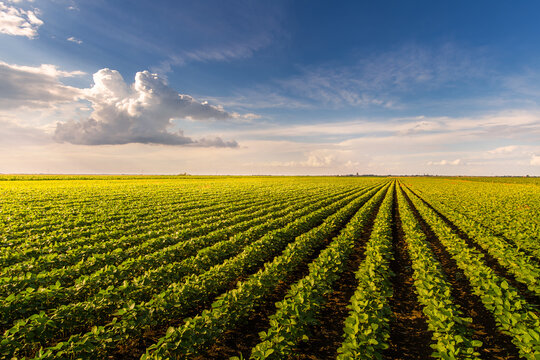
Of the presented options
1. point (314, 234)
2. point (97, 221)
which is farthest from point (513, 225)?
point (97, 221)

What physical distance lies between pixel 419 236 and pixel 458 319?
27.7ft

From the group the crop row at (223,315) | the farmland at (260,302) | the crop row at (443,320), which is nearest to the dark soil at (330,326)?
the farmland at (260,302)

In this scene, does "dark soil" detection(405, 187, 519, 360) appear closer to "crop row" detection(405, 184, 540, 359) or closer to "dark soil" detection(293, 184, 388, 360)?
"crop row" detection(405, 184, 540, 359)

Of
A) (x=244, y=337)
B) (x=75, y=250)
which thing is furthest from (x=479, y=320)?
(x=75, y=250)

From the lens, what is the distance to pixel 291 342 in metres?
4.41

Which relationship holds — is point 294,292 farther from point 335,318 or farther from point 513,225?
point 513,225

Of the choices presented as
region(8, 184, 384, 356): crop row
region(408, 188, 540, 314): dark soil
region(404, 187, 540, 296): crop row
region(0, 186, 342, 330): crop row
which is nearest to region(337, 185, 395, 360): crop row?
region(408, 188, 540, 314): dark soil

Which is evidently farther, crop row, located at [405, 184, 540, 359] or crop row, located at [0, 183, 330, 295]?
crop row, located at [0, 183, 330, 295]

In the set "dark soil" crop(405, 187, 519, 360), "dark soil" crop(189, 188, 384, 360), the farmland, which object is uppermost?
the farmland

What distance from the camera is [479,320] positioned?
651 centimetres

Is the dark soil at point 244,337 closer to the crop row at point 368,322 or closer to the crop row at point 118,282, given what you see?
the crop row at point 368,322

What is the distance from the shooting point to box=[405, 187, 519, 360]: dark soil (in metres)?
5.33

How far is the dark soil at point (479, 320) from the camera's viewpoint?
5.33 m

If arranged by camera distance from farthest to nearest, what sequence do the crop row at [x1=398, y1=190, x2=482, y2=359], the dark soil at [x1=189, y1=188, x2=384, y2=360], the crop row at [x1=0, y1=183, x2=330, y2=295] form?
1. the crop row at [x1=0, y1=183, x2=330, y2=295]
2. the dark soil at [x1=189, y1=188, x2=384, y2=360]
3. the crop row at [x1=398, y1=190, x2=482, y2=359]
